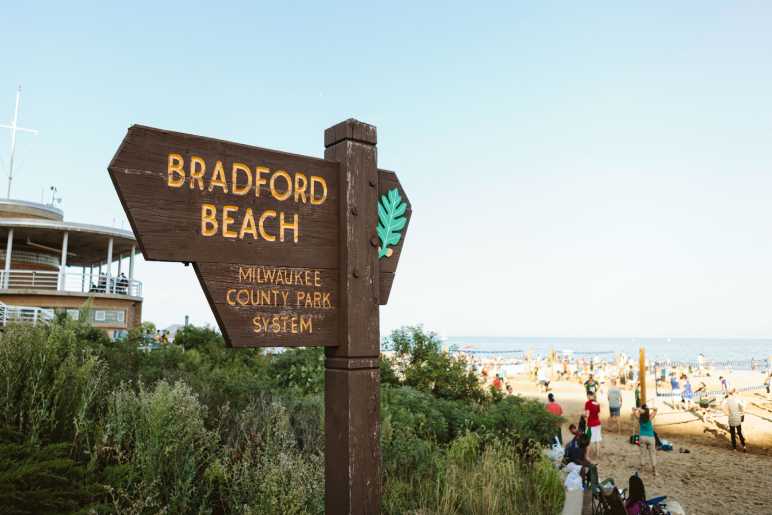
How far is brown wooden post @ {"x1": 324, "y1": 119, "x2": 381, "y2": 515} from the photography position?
2678mm

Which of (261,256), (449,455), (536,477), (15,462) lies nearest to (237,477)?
(15,462)

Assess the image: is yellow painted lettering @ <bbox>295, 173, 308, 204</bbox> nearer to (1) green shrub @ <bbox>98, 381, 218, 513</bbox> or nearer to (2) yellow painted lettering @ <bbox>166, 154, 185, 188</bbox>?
(2) yellow painted lettering @ <bbox>166, 154, 185, 188</bbox>

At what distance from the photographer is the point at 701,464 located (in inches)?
549

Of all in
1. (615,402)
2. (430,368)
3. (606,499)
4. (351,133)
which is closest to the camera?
(351,133)

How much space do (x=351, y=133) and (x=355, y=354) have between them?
119 cm

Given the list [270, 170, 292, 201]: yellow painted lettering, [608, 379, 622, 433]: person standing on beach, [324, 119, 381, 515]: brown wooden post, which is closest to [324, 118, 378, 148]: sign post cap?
[324, 119, 381, 515]: brown wooden post

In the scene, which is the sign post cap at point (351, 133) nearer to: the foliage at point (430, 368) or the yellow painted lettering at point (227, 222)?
the yellow painted lettering at point (227, 222)

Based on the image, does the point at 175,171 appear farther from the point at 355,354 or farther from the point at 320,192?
the point at 355,354

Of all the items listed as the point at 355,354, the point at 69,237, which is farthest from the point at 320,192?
the point at 69,237

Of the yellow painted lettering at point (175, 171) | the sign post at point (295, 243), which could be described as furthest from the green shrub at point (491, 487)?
the yellow painted lettering at point (175, 171)

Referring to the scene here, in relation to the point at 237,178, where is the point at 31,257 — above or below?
above

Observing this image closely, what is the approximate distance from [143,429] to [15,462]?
41.5 inches

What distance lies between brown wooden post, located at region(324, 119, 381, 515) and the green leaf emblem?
0.09 m

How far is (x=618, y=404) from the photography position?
18.9 metres
